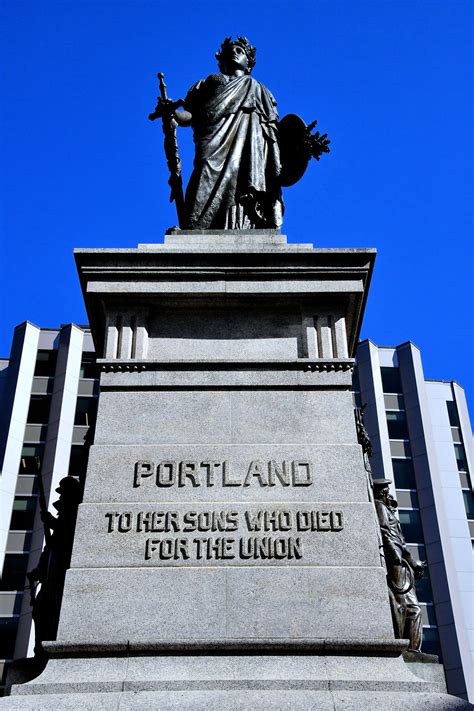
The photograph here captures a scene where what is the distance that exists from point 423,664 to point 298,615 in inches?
61.5

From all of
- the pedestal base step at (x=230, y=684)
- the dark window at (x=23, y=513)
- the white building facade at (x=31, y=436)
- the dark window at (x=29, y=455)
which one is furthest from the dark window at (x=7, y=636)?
the pedestal base step at (x=230, y=684)

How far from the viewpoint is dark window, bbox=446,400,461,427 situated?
211 ft

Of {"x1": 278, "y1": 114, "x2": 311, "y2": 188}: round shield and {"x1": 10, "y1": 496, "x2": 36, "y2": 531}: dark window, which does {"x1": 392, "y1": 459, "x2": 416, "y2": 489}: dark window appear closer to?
{"x1": 10, "y1": 496, "x2": 36, "y2": 531}: dark window

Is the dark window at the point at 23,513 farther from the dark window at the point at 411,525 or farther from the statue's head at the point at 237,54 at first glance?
the statue's head at the point at 237,54

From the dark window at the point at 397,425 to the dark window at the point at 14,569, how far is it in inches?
1078

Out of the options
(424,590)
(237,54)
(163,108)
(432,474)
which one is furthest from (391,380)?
(163,108)

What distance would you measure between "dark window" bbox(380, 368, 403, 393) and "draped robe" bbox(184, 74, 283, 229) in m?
52.5

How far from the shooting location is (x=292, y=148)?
42.3 feet

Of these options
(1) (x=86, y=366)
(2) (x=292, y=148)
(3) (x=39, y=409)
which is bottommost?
(2) (x=292, y=148)

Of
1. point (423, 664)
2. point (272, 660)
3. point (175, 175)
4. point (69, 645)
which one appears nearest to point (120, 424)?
point (69, 645)

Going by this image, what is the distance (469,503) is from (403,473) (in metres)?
5.20

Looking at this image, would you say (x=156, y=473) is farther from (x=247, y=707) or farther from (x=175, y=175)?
(x=175, y=175)

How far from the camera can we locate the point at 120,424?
8.88m

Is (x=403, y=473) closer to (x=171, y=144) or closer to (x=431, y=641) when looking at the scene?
(x=431, y=641)
